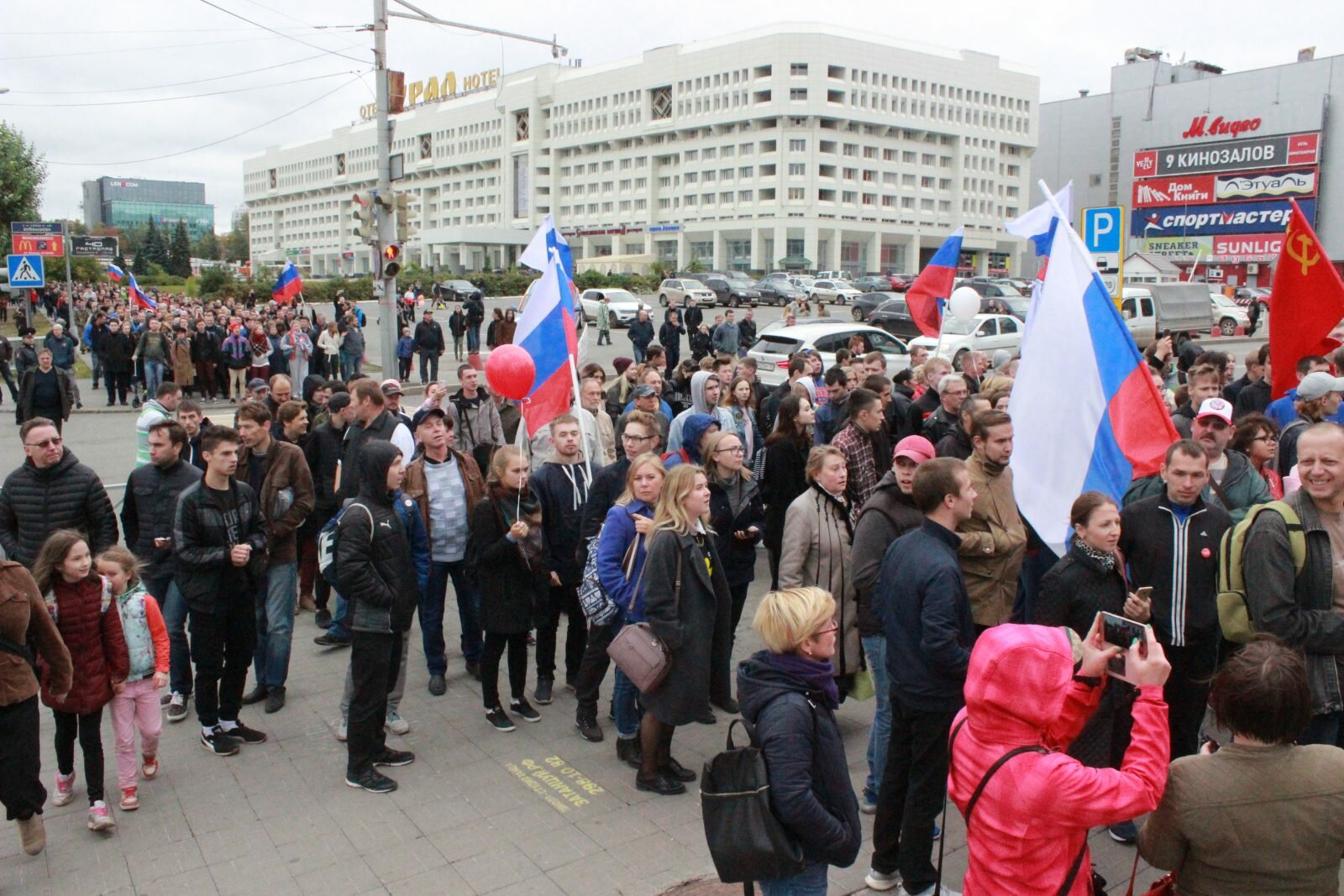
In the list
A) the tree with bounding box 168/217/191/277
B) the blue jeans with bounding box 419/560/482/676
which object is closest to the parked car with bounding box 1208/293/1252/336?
the blue jeans with bounding box 419/560/482/676

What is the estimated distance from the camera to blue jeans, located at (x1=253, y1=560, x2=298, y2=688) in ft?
21.1

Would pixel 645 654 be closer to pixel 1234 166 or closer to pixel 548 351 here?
pixel 548 351

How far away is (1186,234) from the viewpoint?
82062 mm

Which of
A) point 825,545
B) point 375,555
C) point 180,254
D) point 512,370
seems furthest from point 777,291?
point 180,254

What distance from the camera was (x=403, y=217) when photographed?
16859mm

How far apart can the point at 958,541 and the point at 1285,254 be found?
5.31 meters

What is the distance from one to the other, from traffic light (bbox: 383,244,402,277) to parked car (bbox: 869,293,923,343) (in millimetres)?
17938

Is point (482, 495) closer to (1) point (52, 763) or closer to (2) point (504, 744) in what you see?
(2) point (504, 744)

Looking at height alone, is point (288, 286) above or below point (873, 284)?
below

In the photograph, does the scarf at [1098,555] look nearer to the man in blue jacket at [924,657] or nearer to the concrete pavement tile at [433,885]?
the man in blue jacket at [924,657]

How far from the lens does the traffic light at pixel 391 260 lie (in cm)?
1622

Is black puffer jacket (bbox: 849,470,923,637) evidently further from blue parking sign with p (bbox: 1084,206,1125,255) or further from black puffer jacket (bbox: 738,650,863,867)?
blue parking sign with p (bbox: 1084,206,1125,255)

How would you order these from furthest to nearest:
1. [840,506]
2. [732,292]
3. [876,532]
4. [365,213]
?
[732,292] < [365,213] < [840,506] < [876,532]

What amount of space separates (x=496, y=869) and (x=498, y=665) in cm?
182
